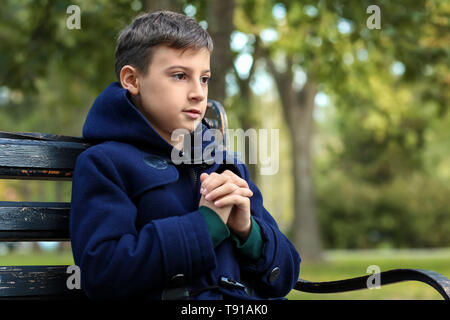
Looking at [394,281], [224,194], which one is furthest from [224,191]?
[394,281]

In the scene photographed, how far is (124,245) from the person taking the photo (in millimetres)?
1767

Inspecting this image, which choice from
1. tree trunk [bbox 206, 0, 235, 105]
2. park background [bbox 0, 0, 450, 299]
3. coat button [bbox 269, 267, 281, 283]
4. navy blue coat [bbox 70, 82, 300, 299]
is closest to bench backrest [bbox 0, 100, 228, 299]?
navy blue coat [bbox 70, 82, 300, 299]

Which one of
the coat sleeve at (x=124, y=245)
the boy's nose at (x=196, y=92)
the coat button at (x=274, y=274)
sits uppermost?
the boy's nose at (x=196, y=92)

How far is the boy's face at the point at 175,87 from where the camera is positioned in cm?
203

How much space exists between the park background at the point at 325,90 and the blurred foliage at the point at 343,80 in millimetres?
30

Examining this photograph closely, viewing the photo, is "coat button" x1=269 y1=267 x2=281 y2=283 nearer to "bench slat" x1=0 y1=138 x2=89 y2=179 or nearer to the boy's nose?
the boy's nose

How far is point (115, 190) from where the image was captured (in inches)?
73.7

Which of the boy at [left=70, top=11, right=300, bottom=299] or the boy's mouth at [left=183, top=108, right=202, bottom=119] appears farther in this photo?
the boy's mouth at [left=183, top=108, right=202, bottom=119]

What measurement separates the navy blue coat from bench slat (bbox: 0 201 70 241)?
0.85 feet

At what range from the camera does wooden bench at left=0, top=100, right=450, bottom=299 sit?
6.88 feet

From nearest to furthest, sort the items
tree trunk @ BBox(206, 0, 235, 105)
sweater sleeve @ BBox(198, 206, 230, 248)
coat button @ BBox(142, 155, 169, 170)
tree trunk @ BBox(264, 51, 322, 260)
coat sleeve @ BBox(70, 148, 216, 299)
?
coat sleeve @ BBox(70, 148, 216, 299), sweater sleeve @ BBox(198, 206, 230, 248), coat button @ BBox(142, 155, 169, 170), tree trunk @ BBox(206, 0, 235, 105), tree trunk @ BBox(264, 51, 322, 260)

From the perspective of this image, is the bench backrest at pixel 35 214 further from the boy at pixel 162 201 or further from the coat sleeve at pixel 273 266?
the coat sleeve at pixel 273 266

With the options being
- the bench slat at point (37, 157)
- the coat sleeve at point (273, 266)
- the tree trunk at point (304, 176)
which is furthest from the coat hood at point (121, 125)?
the tree trunk at point (304, 176)

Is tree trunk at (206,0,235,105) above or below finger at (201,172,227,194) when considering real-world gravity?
above
